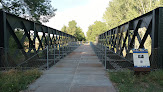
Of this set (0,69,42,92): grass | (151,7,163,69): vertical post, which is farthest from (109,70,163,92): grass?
(0,69,42,92): grass

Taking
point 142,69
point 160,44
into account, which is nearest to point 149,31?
point 160,44

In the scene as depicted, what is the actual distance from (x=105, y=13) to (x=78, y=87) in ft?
110

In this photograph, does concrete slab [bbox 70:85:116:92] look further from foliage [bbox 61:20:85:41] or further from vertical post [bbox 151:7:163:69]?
foliage [bbox 61:20:85:41]

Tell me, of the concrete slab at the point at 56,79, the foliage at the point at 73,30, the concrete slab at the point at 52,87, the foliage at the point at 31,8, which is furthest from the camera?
the foliage at the point at 73,30

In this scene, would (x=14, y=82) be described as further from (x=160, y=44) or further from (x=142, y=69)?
(x=160, y=44)

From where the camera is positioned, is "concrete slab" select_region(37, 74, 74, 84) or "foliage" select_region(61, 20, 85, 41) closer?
"concrete slab" select_region(37, 74, 74, 84)

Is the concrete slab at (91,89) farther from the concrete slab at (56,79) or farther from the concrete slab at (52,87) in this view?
the concrete slab at (56,79)

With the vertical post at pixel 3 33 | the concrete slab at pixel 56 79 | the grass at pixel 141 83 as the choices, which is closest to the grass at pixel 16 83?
the concrete slab at pixel 56 79

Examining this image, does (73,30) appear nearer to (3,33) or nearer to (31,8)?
(31,8)

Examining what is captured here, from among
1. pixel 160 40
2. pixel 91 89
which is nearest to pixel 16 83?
pixel 91 89

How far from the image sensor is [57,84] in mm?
5301

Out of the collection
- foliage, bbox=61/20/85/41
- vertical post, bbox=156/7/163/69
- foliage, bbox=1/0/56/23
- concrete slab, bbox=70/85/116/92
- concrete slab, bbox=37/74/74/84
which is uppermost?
foliage, bbox=61/20/85/41

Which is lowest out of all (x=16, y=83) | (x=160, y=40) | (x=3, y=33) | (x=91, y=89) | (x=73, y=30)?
(x=91, y=89)

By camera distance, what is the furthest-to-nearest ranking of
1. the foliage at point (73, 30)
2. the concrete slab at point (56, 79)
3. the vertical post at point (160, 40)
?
the foliage at point (73, 30), the vertical post at point (160, 40), the concrete slab at point (56, 79)
